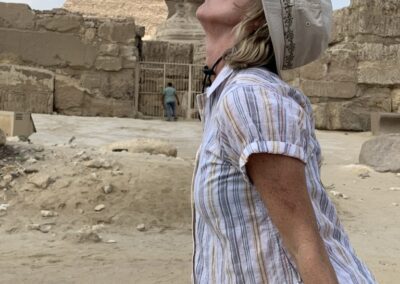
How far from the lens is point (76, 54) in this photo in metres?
14.3

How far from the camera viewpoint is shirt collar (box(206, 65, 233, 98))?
53.1 inches

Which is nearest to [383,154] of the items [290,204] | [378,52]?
[378,52]

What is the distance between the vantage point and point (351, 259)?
4.34 feet

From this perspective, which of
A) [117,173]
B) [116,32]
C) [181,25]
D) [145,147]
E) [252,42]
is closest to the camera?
[252,42]

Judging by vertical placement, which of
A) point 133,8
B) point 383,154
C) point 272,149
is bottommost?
point 383,154

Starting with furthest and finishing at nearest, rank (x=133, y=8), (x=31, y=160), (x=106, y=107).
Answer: (x=133, y=8) → (x=106, y=107) → (x=31, y=160)

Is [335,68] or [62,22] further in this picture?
[62,22]

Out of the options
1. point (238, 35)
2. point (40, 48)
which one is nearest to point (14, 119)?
point (40, 48)

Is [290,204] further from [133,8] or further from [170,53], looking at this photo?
[133,8]

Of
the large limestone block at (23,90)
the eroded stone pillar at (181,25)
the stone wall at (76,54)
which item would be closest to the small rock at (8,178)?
the large limestone block at (23,90)

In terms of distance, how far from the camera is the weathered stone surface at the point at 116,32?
14.5 meters

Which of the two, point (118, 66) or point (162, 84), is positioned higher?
point (118, 66)

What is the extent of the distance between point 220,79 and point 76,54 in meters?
13.4

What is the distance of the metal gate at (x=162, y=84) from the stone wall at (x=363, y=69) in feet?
8.49
